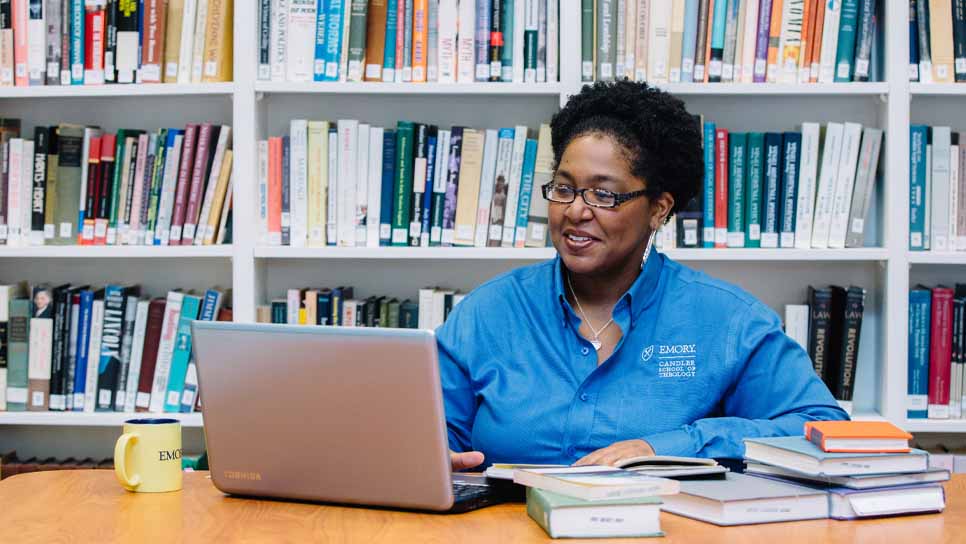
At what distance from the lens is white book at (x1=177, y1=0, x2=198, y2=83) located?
110 inches

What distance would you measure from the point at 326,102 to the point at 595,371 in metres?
1.47

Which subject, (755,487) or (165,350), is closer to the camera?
(755,487)

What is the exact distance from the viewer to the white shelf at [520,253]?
272 cm

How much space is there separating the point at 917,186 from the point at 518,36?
1.06 meters

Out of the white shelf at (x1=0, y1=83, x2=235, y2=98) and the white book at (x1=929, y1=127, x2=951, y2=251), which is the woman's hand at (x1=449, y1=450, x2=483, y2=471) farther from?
the white book at (x1=929, y1=127, x2=951, y2=251)

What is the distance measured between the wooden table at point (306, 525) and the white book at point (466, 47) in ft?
4.91

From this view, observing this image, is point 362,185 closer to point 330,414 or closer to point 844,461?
point 330,414

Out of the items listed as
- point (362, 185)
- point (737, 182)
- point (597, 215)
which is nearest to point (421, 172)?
point (362, 185)

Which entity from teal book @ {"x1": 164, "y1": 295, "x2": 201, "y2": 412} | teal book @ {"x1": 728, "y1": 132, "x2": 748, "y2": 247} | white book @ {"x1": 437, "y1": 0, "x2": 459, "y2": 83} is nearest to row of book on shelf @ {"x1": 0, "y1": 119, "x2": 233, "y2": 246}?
teal book @ {"x1": 164, "y1": 295, "x2": 201, "y2": 412}

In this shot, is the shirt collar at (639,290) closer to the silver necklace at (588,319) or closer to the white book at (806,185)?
the silver necklace at (588,319)

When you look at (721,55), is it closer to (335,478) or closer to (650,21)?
(650,21)

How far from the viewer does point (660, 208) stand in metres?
2.11

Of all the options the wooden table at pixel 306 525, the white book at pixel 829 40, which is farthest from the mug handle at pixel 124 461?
the white book at pixel 829 40

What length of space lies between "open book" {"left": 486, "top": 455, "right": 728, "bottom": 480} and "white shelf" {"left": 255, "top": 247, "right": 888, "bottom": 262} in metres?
1.27
